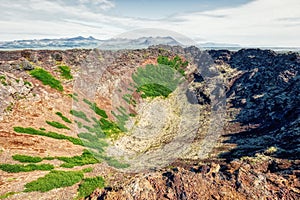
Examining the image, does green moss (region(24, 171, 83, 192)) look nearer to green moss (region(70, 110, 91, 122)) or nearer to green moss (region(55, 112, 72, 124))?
green moss (region(55, 112, 72, 124))

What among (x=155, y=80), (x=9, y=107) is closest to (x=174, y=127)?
(x=9, y=107)

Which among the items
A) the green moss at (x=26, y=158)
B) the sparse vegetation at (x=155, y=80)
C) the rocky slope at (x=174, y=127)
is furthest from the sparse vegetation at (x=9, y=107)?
the sparse vegetation at (x=155, y=80)

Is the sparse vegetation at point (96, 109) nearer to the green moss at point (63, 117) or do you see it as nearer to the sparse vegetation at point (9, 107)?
the green moss at point (63, 117)

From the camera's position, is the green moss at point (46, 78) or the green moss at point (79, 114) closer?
the green moss at point (79, 114)

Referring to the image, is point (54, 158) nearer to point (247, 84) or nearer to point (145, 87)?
point (145, 87)

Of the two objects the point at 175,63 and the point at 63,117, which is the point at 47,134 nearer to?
the point at 63,117

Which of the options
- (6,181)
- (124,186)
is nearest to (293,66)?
(124,186)

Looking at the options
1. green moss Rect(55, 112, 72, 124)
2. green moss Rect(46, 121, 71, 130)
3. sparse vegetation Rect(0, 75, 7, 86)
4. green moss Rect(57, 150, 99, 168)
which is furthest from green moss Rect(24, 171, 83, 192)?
sparse vegetation Rect(0, 75, 7, 86)
